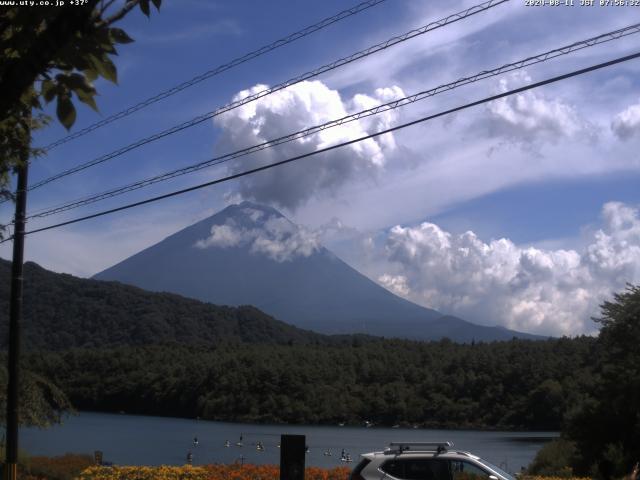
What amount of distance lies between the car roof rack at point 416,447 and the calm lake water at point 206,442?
1736 cm

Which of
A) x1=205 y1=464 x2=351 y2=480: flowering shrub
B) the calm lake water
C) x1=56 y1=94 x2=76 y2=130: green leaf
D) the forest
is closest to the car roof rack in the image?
x1=205 y1=464 x2=351 y2=480: flowering shrub

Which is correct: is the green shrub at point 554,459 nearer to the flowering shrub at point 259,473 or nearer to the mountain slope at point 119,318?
the flowering shrub at point 259,473

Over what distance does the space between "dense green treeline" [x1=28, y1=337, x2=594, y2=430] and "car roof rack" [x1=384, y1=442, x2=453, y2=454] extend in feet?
178

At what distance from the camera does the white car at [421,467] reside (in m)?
13.5

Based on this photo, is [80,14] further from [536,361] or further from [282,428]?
[536,361]

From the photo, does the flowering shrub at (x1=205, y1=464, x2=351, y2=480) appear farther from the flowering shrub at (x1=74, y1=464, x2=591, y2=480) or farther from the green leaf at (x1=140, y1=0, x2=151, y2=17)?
the green leaf at (x1=140, y1=0, x2=151, y2=17)

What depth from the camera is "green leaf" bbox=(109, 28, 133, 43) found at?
4043mm

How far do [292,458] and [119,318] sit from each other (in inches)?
5204

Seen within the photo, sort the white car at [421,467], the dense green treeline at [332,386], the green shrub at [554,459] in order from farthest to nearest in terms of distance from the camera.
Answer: the dense green treeline at [332,386] → the green shrub at [554,459] → the white car at [421,467]

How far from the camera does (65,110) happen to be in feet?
13.6

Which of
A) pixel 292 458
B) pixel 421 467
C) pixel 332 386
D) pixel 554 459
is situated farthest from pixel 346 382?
pixel 292 458

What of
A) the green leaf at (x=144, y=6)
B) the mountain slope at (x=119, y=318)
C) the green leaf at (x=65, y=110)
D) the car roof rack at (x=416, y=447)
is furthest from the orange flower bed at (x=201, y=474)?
the mountain slope at (x=119, y=318)

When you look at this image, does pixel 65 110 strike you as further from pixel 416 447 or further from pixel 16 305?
pixel 16 305

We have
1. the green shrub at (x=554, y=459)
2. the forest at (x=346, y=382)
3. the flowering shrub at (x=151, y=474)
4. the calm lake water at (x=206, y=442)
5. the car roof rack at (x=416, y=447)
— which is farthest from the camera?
the forest at (x=346, y=382)
